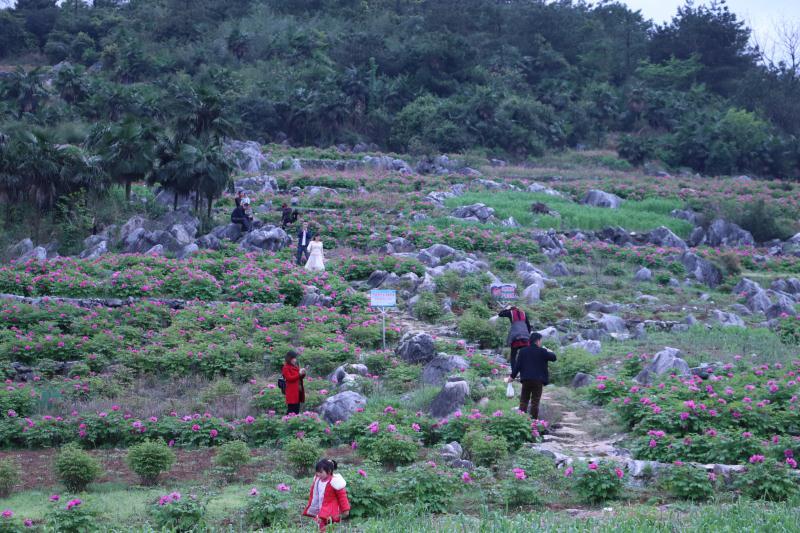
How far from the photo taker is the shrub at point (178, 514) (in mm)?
7328

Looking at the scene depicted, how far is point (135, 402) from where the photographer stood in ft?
40.3

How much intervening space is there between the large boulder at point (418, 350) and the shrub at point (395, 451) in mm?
4853

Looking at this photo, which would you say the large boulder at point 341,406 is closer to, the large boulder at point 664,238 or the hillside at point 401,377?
the hillside at point 401,377

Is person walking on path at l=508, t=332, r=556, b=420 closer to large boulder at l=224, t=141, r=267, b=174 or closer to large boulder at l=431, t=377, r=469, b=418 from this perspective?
large boulder at l=431, t=377, r=469, b=418

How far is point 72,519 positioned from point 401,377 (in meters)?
6.61

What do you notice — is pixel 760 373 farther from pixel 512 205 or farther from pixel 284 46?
pixel 284 46

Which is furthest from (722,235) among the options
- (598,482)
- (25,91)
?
(25,91)

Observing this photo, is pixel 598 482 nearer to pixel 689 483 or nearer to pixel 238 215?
pixel 689 483

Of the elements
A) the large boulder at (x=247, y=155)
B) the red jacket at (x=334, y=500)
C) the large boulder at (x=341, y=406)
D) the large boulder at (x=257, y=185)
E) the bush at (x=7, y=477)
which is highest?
the large boulder at (x=247, y=155)

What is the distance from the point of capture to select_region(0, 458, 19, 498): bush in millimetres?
8906

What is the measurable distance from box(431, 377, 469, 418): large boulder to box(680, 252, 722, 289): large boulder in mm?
13986

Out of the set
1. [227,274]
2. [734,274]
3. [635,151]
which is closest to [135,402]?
[227,274]

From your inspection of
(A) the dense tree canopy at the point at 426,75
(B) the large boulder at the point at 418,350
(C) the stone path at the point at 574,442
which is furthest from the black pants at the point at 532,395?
(A) the dense tree canopy at the point at 426,75

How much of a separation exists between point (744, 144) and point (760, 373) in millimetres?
40969
